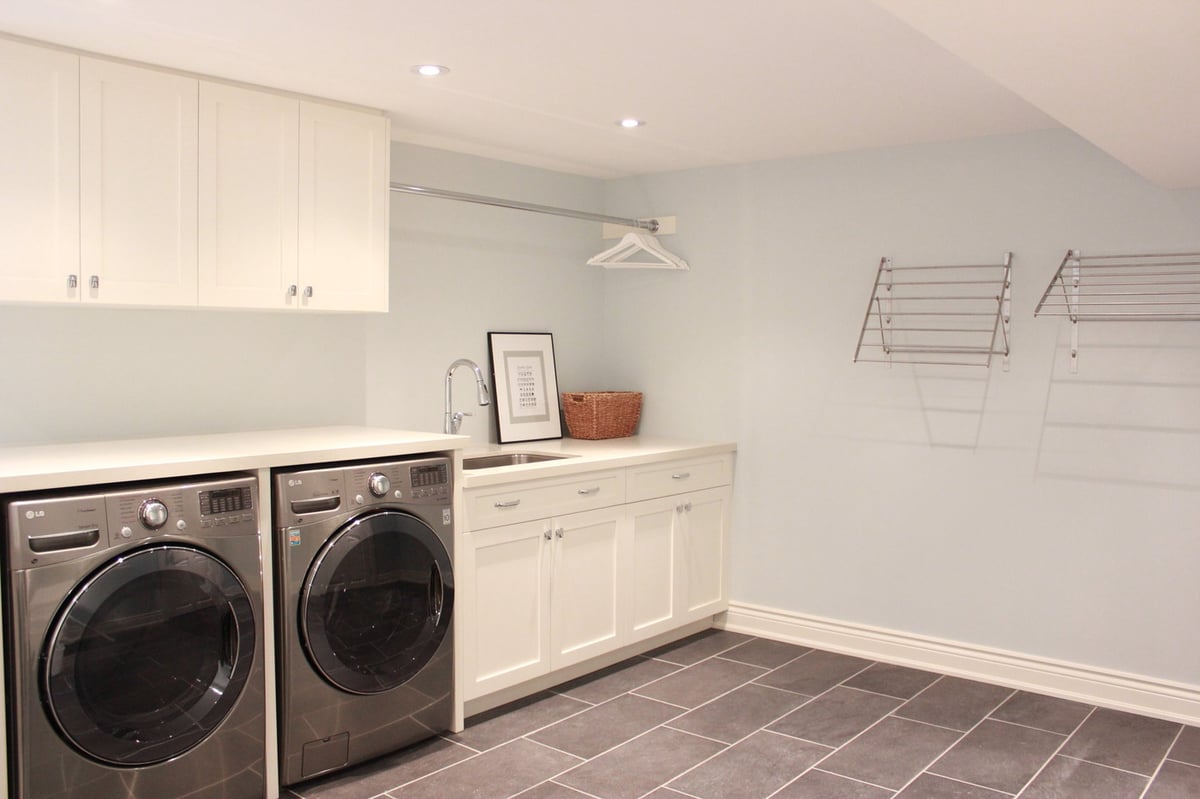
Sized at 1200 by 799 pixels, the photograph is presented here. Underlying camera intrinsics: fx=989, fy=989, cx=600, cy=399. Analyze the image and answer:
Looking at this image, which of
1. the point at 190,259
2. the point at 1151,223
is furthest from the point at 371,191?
the point at 1151,223

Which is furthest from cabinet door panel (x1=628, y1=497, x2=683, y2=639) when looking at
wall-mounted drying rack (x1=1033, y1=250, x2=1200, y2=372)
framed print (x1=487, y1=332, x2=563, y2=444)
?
wall-mounted drying rack (x1=1033, y1=250, x2=1200, y2=372)

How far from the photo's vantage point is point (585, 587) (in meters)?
3.77

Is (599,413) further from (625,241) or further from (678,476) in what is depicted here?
(625,241)

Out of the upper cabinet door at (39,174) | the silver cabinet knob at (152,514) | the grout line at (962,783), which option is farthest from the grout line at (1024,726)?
the upper cabinet door at (39,174)

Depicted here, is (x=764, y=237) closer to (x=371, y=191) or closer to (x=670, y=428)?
(x=670, y=428)

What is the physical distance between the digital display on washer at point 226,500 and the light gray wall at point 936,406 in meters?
2.42

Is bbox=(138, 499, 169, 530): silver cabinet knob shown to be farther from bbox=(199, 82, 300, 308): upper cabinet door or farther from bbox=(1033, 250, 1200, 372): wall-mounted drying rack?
bbox=(1033, 250, 1200, 372): wall-mounted drying rack

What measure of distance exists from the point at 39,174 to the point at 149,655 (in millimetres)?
1302

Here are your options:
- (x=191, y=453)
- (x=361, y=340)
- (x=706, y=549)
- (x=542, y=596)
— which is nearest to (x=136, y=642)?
(x=191, y=453)

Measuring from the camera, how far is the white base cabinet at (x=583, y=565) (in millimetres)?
3365

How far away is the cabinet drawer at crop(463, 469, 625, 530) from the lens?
11.0 ft

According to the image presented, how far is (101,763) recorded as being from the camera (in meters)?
2.35

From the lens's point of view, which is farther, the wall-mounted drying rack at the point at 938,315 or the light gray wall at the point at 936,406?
the wall-mounted drying rack at the point at 938,315

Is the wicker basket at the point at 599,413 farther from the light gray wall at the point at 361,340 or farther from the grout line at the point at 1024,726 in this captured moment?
the grout line at the point at 1024,726
